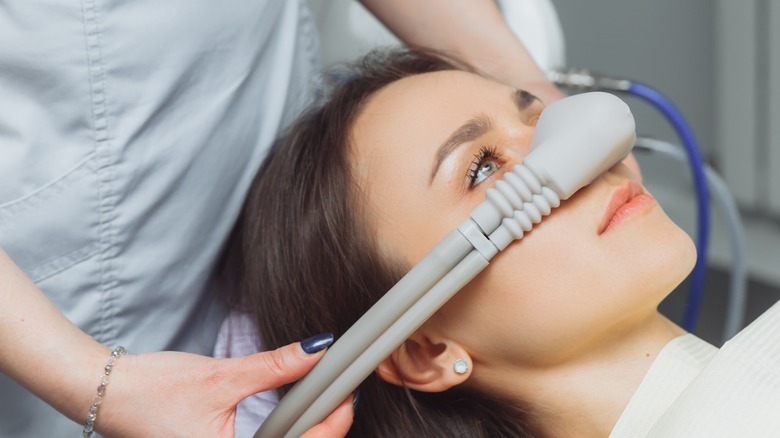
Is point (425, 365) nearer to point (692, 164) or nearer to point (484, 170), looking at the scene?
point (484, 170)

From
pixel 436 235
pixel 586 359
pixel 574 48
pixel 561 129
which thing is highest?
pixel 561 129

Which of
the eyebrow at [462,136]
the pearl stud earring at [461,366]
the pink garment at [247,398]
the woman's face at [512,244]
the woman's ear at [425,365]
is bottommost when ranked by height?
the pink garment at [247,398]

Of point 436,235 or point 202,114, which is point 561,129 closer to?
point 436,235

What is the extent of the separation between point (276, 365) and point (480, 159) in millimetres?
293

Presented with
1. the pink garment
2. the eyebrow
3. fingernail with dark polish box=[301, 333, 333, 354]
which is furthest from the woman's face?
the pink garment

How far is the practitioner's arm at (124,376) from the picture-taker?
77 cm

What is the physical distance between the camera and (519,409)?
908 mm

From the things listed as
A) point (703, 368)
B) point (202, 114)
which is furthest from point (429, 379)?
point (202, 114)

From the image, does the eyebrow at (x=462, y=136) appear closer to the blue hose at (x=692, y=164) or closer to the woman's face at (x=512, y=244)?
the woman's face at (x=512, y=244)

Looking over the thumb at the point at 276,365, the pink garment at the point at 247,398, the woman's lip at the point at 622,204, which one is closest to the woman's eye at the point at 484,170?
the woman's lip at the point at 622,204

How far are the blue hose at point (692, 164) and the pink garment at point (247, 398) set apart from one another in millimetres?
602

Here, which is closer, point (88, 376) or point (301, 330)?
point (88, 376)

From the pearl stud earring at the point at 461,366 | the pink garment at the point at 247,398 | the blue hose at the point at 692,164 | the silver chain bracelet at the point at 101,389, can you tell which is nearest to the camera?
the silver chain bracelet at the point at 101,389

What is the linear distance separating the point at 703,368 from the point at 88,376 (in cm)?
59
